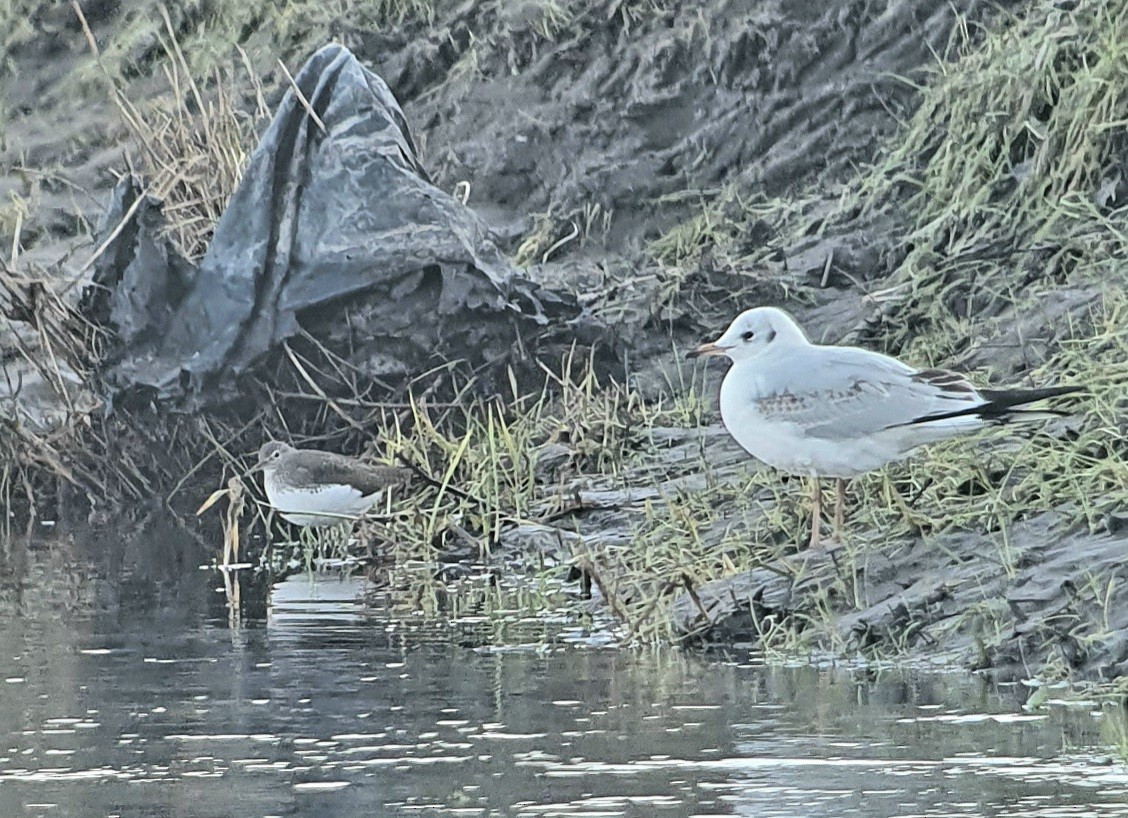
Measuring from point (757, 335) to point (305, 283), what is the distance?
3994mm

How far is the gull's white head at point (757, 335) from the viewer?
8.62 m

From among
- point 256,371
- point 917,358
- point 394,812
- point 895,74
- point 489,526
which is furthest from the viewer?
point 895,74

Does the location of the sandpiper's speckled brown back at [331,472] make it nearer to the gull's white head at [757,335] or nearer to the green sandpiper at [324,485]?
the green sandpiper at [324,485]

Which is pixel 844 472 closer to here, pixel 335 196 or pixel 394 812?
pixel 394 812

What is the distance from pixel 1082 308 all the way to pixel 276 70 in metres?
7.88

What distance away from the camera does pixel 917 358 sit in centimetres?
1121

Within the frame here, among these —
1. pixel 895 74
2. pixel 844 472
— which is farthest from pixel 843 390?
pixel 895 74

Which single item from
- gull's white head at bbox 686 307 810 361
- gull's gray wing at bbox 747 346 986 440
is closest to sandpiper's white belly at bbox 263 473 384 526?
gull's white head at bbox 686 307 810 361

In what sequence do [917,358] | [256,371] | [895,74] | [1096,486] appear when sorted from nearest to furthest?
1. [1096,486]
2. [917,358]
3. [256,371]
4. [895,74]

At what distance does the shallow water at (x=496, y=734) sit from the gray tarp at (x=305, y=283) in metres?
3.82

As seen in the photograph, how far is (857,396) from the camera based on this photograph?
818 centimetres

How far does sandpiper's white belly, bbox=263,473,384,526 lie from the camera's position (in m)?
10.6

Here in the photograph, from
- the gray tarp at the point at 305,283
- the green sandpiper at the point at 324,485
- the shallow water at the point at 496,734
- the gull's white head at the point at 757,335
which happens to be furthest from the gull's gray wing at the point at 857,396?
the gray tarp at the point at 305,283

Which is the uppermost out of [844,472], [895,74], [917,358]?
[895,74]
